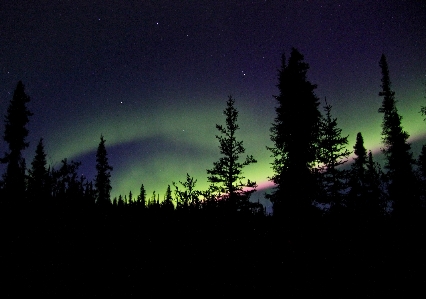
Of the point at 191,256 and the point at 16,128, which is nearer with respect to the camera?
the point at 191,256

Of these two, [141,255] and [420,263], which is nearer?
[141,255]

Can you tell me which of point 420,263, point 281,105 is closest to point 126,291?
point 420,263

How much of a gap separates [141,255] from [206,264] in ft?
4.08

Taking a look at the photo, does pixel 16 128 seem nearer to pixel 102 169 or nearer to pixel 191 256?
pixel 102 169

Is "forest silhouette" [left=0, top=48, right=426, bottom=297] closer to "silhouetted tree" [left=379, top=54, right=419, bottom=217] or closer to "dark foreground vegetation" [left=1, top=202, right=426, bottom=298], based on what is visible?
"dark foreground vegetation" [left=1, top=202, right=426, bottom=298]

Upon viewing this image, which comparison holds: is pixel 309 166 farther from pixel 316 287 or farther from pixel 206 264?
pixel 206 264

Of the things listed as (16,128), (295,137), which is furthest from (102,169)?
(295,137)

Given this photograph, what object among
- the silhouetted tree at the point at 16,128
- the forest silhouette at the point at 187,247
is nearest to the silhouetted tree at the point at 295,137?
the forest silhouette at the point at 187,247

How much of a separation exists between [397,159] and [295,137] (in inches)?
628

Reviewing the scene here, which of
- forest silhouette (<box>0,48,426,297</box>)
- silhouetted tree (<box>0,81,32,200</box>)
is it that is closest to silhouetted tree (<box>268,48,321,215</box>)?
forest silhouette (<box>0,48,426,297</box>)

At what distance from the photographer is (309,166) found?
824 inches

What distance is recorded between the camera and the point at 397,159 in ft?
92.0

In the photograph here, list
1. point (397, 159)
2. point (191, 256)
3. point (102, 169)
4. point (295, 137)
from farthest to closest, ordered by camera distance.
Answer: point (102, 169), point (397, 159), point (295, 137), point (191, 256)

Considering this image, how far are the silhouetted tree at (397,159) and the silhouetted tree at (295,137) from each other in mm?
11840
